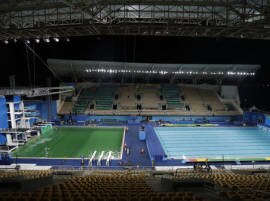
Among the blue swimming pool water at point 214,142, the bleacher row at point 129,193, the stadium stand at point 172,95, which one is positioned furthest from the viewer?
the stadium stand at point 172,95

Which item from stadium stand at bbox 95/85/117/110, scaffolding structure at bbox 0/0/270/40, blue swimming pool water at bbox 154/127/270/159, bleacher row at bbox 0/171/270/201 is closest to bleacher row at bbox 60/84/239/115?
stadium stand at bbox 95/85/117/110

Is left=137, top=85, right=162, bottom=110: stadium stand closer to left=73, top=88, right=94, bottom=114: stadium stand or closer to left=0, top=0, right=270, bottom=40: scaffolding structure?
left=73, top=88, right=94, bottom=114: stadium stand

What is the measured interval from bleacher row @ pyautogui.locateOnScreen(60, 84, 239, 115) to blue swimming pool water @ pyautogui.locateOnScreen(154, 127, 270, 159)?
674 centimetres

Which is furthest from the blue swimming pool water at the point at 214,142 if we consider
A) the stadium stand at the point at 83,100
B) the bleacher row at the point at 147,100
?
the stadium stand at the point at 83,100

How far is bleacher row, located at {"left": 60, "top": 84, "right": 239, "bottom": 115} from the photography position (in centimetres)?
3422

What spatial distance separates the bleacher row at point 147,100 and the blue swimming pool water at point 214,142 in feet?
→ 22.1

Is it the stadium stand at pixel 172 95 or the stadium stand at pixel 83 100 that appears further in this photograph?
the stadium stand at pixel 172 95

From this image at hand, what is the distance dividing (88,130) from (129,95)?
11811 mm

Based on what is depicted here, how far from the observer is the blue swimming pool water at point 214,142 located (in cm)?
1914

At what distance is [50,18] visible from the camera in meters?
17.7

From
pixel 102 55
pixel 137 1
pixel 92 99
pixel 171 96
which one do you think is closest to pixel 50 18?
pixel 137 1

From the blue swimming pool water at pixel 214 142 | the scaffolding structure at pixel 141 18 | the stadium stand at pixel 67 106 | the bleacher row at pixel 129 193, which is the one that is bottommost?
the blue swimming pool water at pixel 214 142

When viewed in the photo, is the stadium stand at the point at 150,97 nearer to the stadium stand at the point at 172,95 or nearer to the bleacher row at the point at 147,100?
the bleacher row at the point at 147,100

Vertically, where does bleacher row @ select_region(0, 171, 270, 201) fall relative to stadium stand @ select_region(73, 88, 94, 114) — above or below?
below
